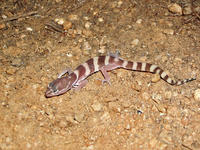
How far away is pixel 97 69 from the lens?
5.20 m

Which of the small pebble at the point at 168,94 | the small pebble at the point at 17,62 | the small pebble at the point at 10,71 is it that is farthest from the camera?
the small pebble at the point at 17,62

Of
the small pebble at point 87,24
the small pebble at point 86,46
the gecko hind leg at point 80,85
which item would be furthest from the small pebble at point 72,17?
the gecko hind leg at point 80,85

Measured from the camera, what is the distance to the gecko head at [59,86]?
4.56 meters

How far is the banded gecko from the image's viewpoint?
4.73 m

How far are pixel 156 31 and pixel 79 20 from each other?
A: 6.49 ft

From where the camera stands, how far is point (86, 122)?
439 cm

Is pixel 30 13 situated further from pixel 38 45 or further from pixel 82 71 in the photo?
pixel 82 71

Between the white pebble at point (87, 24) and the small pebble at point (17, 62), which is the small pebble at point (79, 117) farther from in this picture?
the white pebble at point (87, 24)

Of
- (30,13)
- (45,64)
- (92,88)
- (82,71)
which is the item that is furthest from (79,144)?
(30,13)

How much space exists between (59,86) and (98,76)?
103cm

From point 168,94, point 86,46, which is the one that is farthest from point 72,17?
point 168,94

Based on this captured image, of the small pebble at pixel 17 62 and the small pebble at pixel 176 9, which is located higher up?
the small pebble at pixel 176 9

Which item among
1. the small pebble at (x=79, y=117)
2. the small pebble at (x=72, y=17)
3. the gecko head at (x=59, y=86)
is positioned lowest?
the small pebble at (x=79, y=117)

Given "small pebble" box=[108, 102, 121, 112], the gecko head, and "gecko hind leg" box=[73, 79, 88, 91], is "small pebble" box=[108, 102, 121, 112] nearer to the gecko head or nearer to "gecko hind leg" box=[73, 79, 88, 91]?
"gecko hind leg" box=[73, 79, 88, 91]
